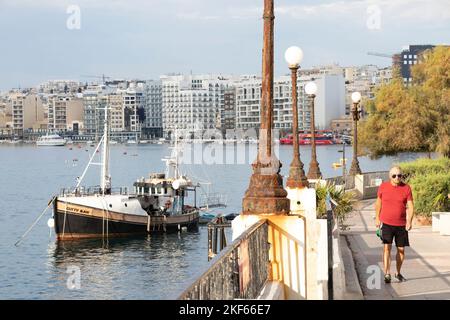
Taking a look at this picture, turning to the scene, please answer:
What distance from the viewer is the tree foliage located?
180ft

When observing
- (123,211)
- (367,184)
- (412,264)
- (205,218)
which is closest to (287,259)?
(412,264)

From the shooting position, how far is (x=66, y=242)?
5984cm

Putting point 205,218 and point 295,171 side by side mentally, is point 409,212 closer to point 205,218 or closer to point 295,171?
point 295,171

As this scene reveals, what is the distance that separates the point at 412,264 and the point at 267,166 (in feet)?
20.0

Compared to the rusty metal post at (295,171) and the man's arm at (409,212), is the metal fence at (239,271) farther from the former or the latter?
the rusty metal post at (295,171)

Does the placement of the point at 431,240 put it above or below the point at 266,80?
below

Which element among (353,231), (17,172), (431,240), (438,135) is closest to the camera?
(431,240)

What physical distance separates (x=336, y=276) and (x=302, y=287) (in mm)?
2434

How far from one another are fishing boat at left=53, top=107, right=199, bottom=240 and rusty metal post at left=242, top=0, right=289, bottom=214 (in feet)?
164

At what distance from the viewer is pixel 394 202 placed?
13.5 metres

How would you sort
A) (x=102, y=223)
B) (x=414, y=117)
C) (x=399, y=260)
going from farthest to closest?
(x=102, y=223) → (x=414, y=117) → (x=399, y=260)

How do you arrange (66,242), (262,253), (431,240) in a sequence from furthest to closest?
(66,242)
(431,240)
(262,253)
